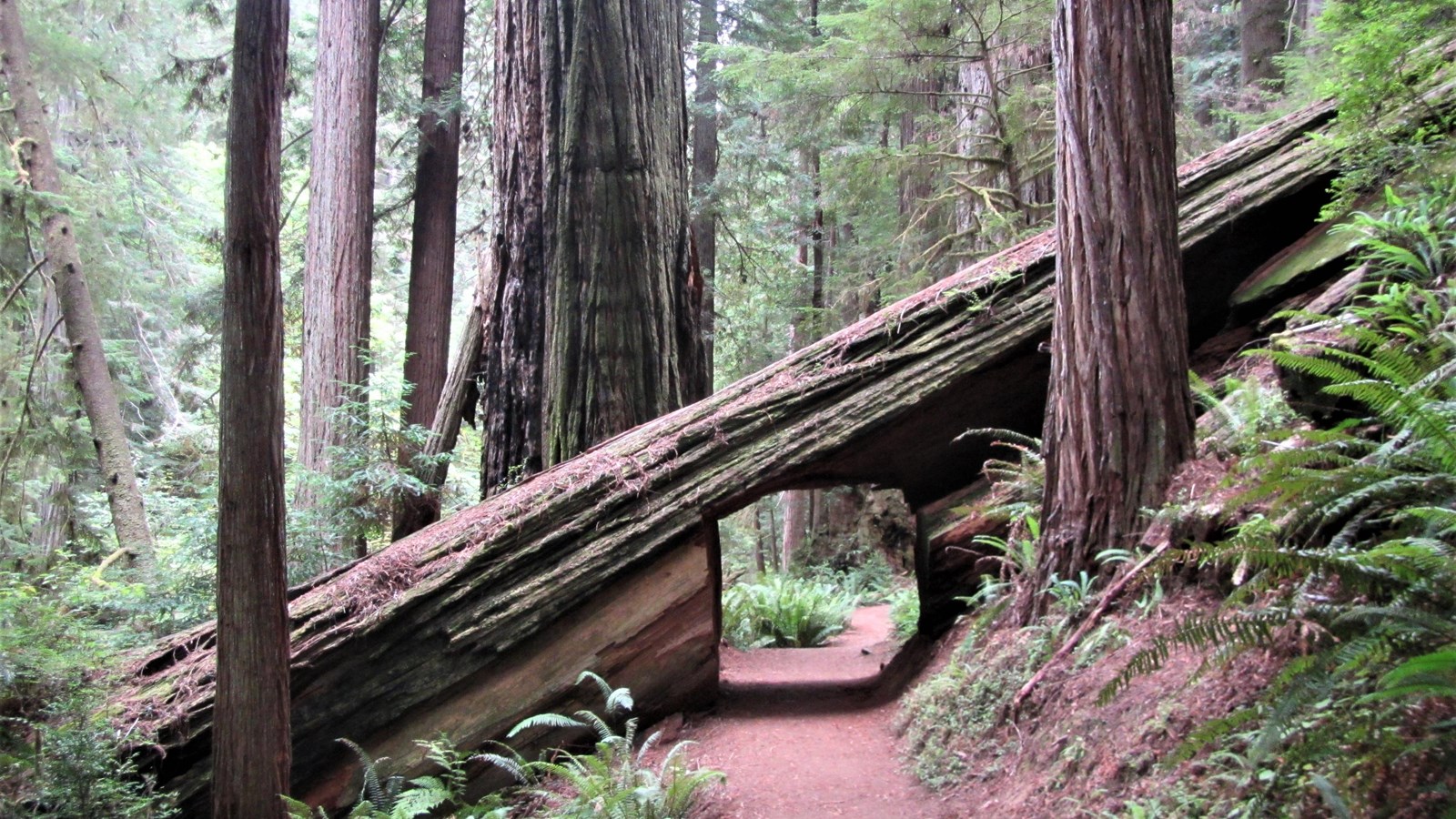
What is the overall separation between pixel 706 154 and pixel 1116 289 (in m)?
12.5

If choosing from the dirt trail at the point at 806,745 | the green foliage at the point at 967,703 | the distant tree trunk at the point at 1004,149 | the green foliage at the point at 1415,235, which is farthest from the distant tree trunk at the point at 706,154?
the green foliage at the point at 1415,235

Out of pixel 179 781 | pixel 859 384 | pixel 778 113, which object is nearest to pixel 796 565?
pixel 778 113

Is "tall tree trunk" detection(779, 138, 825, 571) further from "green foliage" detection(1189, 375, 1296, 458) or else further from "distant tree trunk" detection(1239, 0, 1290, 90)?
"green foliage" detection(1189, 375, 1296, 458)

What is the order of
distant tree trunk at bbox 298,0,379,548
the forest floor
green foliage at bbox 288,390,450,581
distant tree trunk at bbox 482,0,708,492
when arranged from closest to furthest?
the forest floor, distant tree trunk at bbox 482,0,708,492, green foliage at bbox 288,390,450,581, distant tree trunk at bbox 298,0,379,548

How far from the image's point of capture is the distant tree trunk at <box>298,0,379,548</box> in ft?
33.0

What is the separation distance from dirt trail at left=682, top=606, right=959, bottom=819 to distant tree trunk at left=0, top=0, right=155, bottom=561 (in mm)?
7935

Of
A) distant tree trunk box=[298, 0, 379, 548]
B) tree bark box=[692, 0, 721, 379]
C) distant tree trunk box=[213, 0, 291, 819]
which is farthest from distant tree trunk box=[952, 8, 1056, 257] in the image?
distant tree trunk box=[213, 0, 291, 819]

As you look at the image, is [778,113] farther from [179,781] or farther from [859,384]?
[179,781]

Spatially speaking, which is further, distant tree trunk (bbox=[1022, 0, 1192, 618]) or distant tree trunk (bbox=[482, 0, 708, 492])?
distant tree trunk (bbox=[482, 0, 708, 492])

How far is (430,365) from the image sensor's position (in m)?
11.2

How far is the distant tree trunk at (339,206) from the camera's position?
33.0 feet

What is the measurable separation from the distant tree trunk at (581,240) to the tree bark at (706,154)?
707 centimetres

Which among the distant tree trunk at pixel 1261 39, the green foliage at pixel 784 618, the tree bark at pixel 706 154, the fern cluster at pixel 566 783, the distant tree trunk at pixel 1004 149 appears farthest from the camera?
the tree bark at pixel 706 154

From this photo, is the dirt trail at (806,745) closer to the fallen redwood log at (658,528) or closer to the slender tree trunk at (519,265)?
the fallen redwood log at (658,528)
